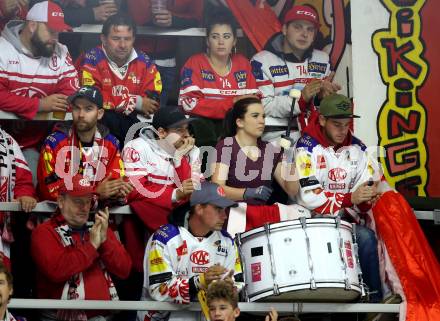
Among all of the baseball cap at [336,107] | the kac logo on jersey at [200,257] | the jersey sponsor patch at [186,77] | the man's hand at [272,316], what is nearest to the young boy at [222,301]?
the man's hand at [272,316]

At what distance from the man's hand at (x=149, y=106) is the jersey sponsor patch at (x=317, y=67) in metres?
1.47

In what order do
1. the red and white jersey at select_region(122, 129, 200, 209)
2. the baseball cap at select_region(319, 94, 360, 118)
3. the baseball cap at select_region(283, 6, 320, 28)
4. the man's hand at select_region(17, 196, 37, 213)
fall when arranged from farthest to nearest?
the baseball cap at select_region(283, 6, 320, 28)
the baseball cap at select_region(319, 94, 360, 118)
the red and white jersey at select_region(122, 129, 200, 209)
the man's hand at select_region(17, 196, 37, 213)

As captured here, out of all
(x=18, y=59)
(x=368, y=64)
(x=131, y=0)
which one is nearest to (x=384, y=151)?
(x=368, y=64)

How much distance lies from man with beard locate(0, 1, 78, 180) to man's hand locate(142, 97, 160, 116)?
57cm

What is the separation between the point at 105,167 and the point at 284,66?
7.25 feet

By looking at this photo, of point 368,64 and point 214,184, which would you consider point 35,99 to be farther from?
point 368,64

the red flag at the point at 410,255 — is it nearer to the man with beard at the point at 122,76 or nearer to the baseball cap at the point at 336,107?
the baseball cap at the point at 336,107

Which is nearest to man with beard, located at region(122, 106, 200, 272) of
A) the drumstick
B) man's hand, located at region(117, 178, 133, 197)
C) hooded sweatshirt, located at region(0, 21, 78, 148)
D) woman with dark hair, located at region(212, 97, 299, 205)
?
man's hand, located at region(117, 178, 133, 197)

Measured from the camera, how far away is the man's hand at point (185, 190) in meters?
9.32

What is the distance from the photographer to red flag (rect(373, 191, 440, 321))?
359 inches

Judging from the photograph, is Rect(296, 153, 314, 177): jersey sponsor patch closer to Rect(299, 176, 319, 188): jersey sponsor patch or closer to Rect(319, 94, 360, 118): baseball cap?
Rect(299, 176, 319, 188): jersey sponsor patch

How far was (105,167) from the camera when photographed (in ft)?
31.1

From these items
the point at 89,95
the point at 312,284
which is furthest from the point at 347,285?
the point at 89,95

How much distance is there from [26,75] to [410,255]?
10.9 ft
